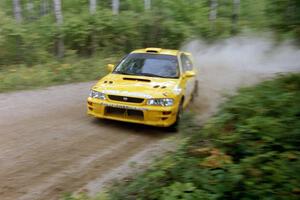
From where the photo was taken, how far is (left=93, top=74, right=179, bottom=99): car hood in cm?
808

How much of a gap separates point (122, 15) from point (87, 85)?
9.13m

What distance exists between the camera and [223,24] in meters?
28.1

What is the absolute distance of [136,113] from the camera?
8.10m

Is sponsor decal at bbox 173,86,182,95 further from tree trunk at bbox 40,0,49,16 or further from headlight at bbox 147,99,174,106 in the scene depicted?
tree trunk at bbox 40,0,49,16

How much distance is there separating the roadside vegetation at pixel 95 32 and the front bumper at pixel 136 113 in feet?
8.94

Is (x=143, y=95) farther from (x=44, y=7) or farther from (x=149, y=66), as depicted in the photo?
(x=44, y=7)

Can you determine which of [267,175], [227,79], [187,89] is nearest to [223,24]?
[227,79]

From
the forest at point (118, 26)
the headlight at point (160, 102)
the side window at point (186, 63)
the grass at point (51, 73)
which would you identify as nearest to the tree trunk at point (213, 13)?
the forest at point (118, 26)

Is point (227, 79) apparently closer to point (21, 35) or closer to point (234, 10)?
point (21, 35)

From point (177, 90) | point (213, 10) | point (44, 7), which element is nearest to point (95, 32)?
point (177, 90)

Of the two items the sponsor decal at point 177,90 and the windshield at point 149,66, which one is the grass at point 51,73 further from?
the sponsor decal at point 177,90

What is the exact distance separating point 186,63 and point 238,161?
6.09 m

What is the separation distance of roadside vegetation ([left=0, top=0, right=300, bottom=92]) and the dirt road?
10.3 feet

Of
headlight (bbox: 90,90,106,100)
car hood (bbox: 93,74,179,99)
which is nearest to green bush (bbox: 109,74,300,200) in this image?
car hood (bbox: 93,74,179,99)
